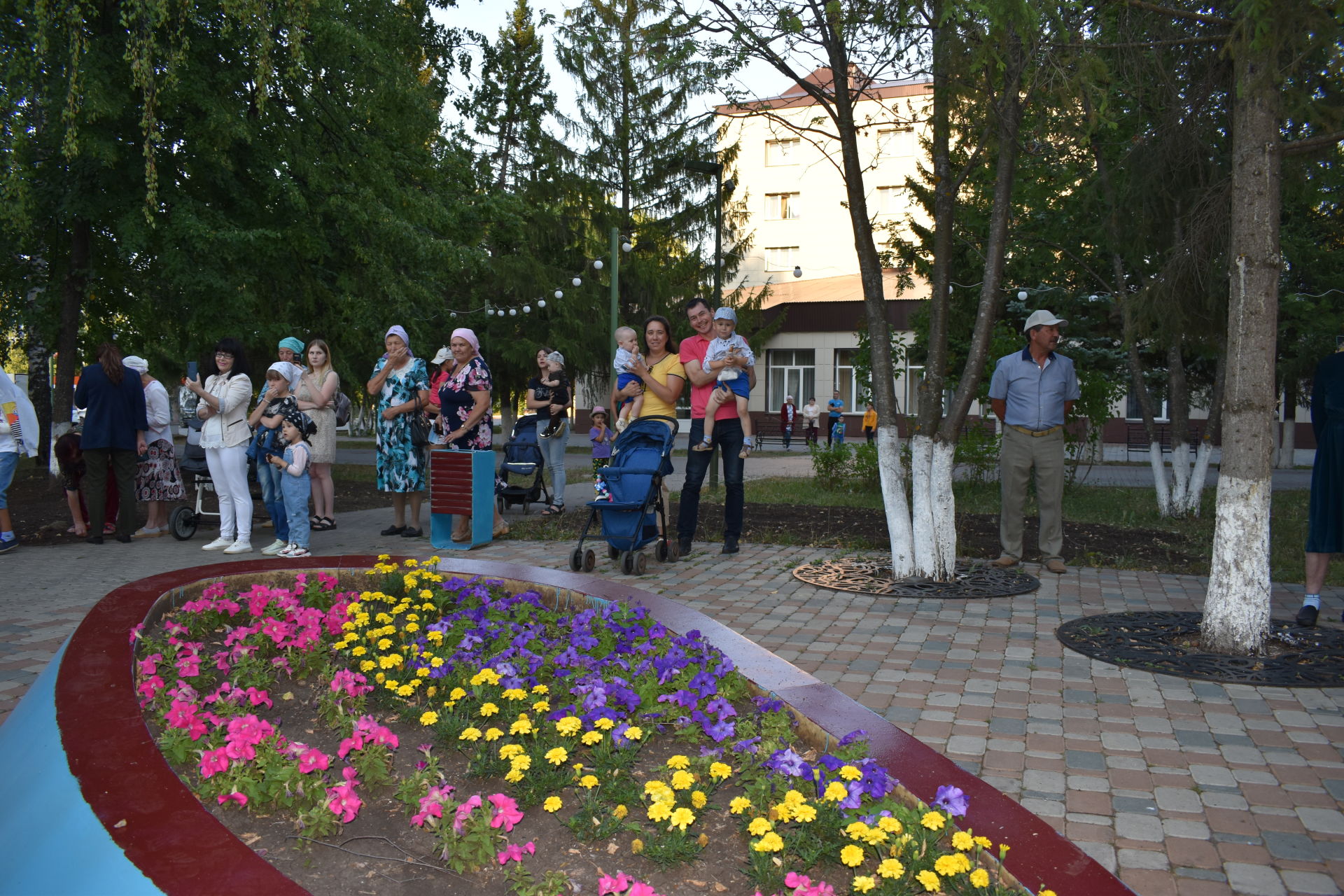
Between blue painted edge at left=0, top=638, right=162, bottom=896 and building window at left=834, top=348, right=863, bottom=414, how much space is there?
Result: 4122cm

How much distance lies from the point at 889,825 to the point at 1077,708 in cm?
267

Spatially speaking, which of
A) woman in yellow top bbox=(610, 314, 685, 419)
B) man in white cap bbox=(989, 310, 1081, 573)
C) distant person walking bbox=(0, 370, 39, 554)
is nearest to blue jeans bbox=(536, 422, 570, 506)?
woman in yellow top bbox=(610, 314, 685, 419)

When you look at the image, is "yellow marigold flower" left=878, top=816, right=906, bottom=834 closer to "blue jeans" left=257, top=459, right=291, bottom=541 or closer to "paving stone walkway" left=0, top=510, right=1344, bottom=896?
"paving stone walkway" left=0, top=510, right=1344, bottom=896

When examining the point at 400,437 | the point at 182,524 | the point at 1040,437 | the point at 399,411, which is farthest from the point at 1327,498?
the point at 182,524

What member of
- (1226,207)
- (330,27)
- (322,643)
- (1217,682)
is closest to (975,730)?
(1217,682)

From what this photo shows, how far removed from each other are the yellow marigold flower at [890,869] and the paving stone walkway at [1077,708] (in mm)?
1109

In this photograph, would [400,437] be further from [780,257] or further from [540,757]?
[780,257]

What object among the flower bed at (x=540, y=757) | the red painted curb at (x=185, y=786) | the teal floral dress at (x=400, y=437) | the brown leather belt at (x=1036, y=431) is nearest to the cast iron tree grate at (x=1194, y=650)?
the brown leather belt at (x=1036, y=431)

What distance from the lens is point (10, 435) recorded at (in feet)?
30.5

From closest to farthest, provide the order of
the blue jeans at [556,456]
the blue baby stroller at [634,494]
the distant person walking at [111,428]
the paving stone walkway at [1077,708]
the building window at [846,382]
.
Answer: the paving stone walkway at [1077,708] < the blue baby stroller at [634,494] < the distant person walking at [111,428] < the blue jeans at [556,456] < the building window at [846,382]

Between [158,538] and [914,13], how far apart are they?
8.93 metres

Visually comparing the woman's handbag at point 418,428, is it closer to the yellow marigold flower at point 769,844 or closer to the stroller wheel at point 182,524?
the stroller wheel at point 182,524

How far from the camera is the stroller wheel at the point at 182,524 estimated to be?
33.7ft

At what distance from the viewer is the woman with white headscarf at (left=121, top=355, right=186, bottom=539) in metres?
10.6
